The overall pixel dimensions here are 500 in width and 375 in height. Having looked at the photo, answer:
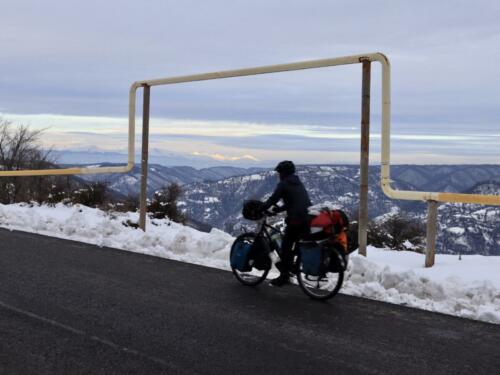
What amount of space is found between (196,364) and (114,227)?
8.12 metres

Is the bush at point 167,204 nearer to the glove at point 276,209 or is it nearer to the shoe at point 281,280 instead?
the shoe at point 281,280

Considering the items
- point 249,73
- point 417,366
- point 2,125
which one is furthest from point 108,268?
point 2,125

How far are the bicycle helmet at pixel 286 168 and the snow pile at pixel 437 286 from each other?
1.75 metres

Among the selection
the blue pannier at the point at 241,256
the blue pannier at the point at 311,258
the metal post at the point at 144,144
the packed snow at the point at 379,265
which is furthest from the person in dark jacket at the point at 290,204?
the metal post at the point at 144,144

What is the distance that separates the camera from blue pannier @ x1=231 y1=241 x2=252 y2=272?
27.2ft

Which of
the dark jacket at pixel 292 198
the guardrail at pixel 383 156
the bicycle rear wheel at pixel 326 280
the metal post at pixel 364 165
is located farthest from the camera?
the metal post at pixel 364 165

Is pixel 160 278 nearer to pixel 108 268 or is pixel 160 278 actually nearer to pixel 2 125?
pixel 108 268

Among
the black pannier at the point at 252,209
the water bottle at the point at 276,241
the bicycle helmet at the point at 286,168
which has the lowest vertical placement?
the water bottle at the point at 276,241

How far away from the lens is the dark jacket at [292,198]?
7.79 meters

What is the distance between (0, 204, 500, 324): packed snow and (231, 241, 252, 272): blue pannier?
4.11 ft

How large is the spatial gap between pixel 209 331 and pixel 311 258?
2062 mm

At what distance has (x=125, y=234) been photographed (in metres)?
12.3

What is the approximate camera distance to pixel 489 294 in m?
7.19

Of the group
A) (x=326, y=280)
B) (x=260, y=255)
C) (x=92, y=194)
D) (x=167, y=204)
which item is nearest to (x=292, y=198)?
(x=260, y=255)
